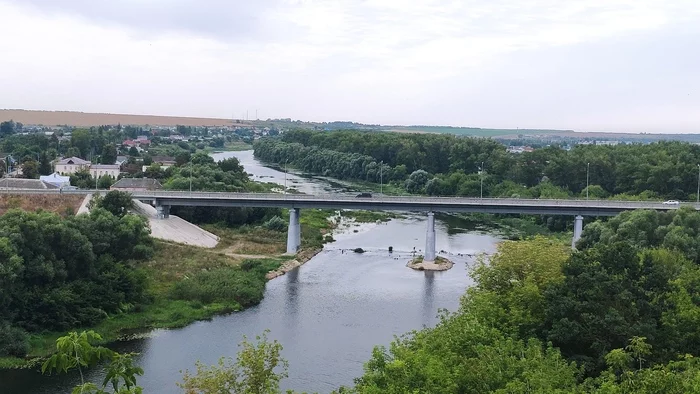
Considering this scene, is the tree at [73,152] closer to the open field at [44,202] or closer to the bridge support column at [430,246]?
the open field at [44,202]

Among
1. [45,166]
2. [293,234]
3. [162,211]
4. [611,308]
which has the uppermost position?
[611,308]

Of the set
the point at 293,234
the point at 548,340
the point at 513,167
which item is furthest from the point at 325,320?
the point at 513,167

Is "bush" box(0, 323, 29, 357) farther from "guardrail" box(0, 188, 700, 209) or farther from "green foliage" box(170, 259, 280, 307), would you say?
"guardrail" box(0, 188, 700, 209)

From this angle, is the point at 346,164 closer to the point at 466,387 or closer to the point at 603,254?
the point at 603,254

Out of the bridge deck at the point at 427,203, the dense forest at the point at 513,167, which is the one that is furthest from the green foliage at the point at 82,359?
the dense forest at the point at 513,167

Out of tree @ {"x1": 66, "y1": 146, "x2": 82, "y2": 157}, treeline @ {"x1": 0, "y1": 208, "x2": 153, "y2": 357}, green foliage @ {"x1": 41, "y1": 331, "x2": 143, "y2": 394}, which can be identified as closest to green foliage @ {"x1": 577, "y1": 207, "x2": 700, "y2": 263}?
treeline @ {"x1": 0, "y1": 208, "x2": 153, "y2": 357}

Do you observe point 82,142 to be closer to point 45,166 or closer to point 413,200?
point 45,166
